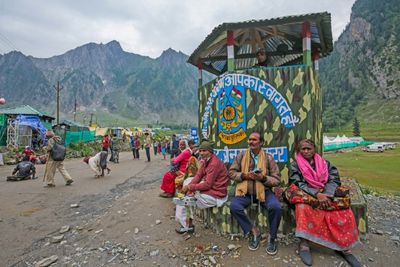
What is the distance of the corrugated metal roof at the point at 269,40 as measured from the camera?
4.78 meters

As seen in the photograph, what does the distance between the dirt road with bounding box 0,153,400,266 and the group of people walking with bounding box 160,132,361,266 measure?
0.74 feet

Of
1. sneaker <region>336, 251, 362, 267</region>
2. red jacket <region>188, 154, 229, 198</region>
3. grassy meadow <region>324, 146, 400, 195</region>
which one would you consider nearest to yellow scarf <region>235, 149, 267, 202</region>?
red jacket <region>188, 154, 229, 198</region>

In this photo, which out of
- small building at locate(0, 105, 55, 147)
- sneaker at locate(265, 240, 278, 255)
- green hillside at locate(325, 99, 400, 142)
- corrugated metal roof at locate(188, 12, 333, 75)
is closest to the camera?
sneaker at locate(265, 240, 278, 255)

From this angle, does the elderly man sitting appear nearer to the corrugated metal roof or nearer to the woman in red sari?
the corrugated metal roof

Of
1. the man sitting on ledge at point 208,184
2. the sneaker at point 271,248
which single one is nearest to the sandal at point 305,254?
the sneaker at point 271,248

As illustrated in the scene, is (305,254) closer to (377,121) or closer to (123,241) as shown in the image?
(123,241)

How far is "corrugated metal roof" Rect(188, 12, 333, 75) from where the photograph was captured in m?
4.78

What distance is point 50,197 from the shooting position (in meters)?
6.83

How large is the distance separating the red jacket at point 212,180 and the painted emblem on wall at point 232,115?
921 millimetres

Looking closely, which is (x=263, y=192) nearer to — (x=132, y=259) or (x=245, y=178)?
(x=245, y=178)

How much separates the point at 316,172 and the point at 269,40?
4.60 m

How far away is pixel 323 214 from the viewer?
322cm

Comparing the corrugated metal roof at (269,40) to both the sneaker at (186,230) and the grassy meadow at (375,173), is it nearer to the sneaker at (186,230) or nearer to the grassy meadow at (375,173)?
the sneaker at (186,230)

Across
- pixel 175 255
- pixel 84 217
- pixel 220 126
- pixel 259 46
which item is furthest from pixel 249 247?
pixel 259 46
